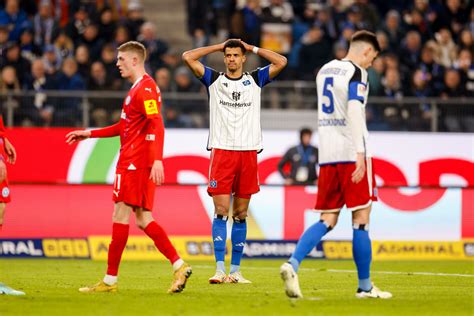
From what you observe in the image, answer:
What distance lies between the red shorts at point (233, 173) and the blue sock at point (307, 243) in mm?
2602

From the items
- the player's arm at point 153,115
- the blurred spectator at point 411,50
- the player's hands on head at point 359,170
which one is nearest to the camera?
the player's hands on head at point 359,170

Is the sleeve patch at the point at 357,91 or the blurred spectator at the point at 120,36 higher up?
the blurred spectator at the point at 120,36

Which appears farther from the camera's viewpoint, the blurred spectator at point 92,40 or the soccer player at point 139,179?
the blurred spectator at point 92,40

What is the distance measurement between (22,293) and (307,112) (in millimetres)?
12907

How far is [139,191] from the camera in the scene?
39.5 feet

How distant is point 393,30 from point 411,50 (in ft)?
2.52

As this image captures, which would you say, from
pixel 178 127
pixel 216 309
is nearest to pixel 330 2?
pixel 178 127

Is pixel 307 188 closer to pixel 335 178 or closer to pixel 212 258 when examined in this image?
pixel 212 258

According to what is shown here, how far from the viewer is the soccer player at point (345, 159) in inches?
443

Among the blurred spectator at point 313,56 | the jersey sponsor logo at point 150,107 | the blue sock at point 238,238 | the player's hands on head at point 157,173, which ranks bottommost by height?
the blue sock at point 238,238

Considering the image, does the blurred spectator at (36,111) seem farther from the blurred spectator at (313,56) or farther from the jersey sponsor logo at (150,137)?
the jersey sponsor logo at (150,137)

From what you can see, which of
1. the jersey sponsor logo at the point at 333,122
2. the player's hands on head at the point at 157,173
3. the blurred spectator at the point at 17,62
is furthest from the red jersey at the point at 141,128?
the blurred spectator at the point at 17,62

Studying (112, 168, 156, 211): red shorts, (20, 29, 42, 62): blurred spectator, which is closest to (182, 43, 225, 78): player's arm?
(112, 168, 156, 211): red shorts

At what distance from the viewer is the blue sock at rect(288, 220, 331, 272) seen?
1120 centimetres
